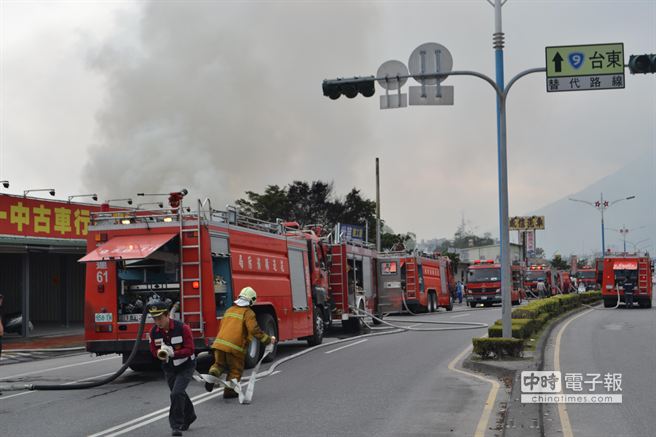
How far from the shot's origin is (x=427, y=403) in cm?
927

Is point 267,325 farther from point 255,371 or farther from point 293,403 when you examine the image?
point 293,403

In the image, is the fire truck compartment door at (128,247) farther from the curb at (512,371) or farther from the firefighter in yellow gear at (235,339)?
the curb at (512,371)

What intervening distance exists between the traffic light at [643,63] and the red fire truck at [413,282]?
1346 centimetres

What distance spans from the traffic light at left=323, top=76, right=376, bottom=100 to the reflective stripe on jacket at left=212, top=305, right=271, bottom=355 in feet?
16.7

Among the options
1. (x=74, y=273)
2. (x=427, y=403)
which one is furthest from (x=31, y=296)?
(x=427, y=403)

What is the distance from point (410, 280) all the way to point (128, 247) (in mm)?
20405

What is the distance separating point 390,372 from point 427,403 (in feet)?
9.82

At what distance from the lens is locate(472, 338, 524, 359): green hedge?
41.1ft

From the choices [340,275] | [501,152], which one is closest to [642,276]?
[340,275]

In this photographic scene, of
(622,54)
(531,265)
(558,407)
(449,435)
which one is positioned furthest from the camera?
(531,265)

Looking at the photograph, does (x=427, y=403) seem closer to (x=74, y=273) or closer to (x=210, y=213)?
(x=210, y=213)

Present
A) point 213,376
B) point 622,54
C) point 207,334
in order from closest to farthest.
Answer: point 213,376 < point 207,334 < point 622,54

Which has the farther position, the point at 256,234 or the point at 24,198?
the point at 24,198

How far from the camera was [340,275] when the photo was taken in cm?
1972
